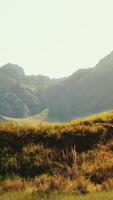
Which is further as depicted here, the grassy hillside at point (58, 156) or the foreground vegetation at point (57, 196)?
the grassy hillside at point (58, 156)

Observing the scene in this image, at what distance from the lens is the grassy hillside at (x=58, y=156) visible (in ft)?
55.8

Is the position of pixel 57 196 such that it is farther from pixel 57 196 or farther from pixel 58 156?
pixel 58 156

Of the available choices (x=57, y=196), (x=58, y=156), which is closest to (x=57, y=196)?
(x=57, y=196)

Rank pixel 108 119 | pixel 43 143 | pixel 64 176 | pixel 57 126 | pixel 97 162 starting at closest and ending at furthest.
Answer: pixel 64 176, pixel 97 162, pixel 43 143, pixel 57 126, pixel 108 119

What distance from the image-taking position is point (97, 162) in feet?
64.1

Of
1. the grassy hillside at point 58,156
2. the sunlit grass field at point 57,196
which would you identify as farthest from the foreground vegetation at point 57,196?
the grassy hillside at point 58,156

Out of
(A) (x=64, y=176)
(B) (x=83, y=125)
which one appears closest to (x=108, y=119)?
(B) (x=83, y=125)

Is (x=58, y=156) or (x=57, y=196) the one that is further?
(x=58, y=156)

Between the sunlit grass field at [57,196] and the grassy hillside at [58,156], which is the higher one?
Answer: the grassy hillside at [58,156]

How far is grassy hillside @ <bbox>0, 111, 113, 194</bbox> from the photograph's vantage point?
55.8ft

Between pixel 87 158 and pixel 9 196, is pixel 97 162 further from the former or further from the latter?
pixel 9 196

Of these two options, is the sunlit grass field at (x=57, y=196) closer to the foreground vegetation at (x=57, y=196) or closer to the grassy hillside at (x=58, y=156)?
the foreground vegetation at (x=57, y=196)

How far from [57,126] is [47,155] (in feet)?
10.2

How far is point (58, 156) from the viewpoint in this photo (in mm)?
20016
